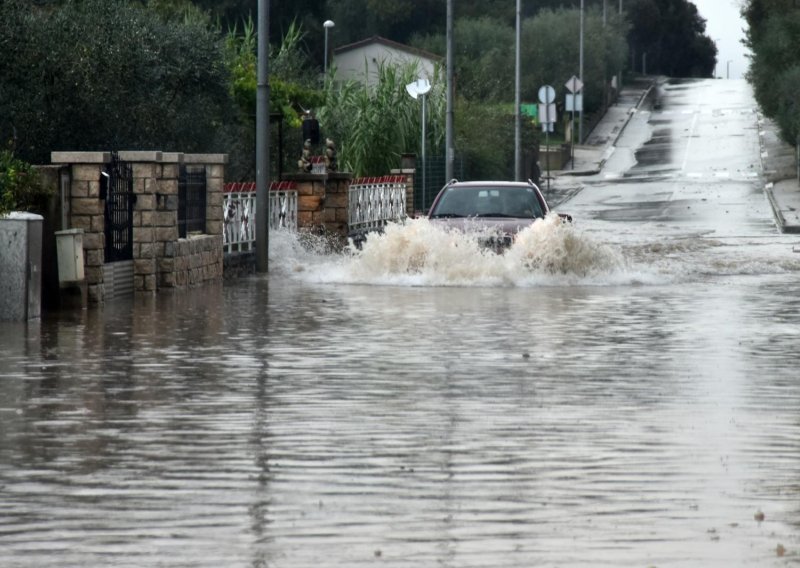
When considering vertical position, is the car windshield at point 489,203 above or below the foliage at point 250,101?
below

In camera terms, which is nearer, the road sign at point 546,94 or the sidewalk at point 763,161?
the sidewalk at point 763,161

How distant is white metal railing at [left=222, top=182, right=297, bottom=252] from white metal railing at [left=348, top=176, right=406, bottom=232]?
160 inches

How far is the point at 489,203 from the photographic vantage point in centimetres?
2547

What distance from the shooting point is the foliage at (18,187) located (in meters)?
18.8

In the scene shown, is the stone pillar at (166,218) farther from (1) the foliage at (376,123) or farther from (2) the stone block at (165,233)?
(1) the foliage at (376,123)

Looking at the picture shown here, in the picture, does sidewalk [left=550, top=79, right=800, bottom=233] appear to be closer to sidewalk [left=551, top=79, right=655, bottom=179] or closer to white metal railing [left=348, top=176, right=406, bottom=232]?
sidewalk [left=551, top=79, right=655, bottom=179]

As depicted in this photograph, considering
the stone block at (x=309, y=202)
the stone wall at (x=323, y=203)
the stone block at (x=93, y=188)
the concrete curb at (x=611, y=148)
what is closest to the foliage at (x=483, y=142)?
the concrete curb at (x=611, y=148)

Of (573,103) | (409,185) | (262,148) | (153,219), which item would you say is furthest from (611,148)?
(153,219)

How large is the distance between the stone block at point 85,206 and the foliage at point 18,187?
655 millimetres

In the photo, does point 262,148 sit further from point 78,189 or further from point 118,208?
point 78,189

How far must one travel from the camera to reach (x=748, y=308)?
2011cm

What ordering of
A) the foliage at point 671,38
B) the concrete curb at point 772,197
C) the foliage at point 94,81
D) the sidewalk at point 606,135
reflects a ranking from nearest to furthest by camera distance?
A: the foliage at point 94,81
the concrete curb at point 772,197
the sidewalk at point 606,135
the foliage at point 671,38

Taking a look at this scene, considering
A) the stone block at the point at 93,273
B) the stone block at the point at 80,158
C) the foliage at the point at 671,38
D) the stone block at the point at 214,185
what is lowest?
the stone block at the point at 93,273

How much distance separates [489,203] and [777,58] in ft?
164
